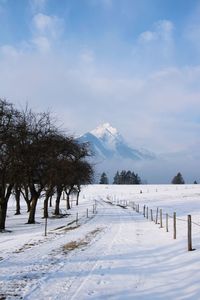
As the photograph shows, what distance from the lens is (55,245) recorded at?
1830 cm

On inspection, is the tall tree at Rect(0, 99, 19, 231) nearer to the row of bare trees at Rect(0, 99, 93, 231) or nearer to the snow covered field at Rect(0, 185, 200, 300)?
the row of bare trees at Rect(0, 99, 93, 231)

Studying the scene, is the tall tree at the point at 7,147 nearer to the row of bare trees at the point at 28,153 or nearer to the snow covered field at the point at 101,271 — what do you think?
the row of bare trees at the point at 28,153

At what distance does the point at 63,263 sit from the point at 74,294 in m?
4.24

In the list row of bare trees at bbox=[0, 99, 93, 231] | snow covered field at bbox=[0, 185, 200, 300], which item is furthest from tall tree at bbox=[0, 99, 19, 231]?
snow covered field at bbox=[0, 185, 200, 300]

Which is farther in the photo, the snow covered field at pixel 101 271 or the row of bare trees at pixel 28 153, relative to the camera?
the row of bare trees at pixel 28 153

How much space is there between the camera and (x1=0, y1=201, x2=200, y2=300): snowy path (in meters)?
9.08

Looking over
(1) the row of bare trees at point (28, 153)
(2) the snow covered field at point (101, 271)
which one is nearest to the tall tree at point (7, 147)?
(1) the row of bare trees at point (28, 153)

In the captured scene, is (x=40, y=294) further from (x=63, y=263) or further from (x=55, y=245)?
A: (x=55, y=245)

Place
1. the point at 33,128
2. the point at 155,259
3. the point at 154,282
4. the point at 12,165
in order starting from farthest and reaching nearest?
the point at 33,128 → the point at 12,165 → the point at 155,259 → the point at 154,282

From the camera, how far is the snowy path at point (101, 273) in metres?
9.08

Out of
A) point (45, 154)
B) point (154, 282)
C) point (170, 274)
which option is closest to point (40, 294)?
point (154, 282)

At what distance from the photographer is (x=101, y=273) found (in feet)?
37.4

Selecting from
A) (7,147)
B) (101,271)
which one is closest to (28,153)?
(7,147)

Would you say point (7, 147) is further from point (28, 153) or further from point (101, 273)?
point (101, 273)
